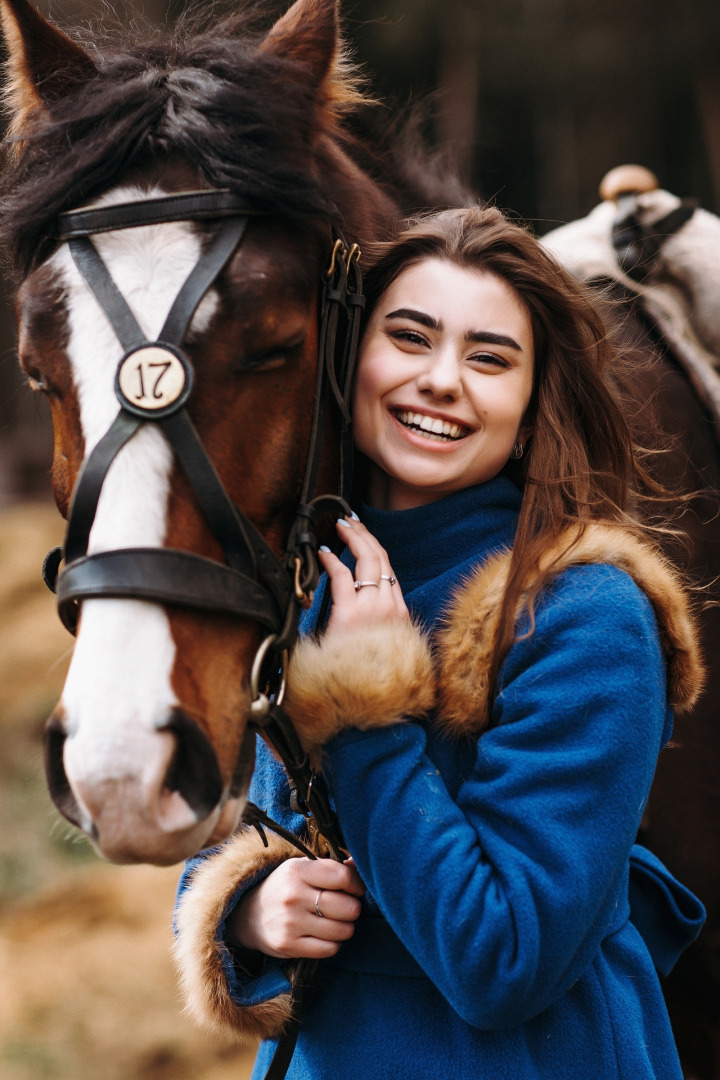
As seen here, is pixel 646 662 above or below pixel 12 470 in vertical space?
below

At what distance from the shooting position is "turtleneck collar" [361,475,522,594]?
1.51 meters

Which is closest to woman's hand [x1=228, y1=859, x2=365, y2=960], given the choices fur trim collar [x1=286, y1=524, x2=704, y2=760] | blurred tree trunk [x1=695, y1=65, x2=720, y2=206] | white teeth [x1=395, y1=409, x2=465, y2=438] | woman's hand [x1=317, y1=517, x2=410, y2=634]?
fur trim collar [x1=286, y1=524, x2=704, y2=760]

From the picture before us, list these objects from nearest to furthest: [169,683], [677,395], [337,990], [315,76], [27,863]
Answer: [169,683] < [337,990] < [315,76] < [677,395] < [27,863]

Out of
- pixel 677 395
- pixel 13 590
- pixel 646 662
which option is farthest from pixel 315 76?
pixel 13 590

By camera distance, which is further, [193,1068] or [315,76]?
[193,1068]

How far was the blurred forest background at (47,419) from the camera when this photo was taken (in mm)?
4004

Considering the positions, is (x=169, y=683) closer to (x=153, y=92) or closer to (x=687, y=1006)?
(x=153, y=92)

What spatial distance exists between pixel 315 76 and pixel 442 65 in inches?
193

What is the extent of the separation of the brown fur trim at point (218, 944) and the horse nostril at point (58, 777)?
16.6 inches

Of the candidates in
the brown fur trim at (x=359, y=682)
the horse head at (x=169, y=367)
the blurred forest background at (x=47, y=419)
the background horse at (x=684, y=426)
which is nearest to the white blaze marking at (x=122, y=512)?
the horse head at (x=169, y=367)

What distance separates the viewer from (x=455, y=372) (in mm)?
1447

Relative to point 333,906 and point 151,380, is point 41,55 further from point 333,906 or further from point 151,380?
point 333,906

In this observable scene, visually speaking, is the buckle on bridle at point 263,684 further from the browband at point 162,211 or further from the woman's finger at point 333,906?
the browband at point 162,211

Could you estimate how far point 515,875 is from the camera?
116 cm
